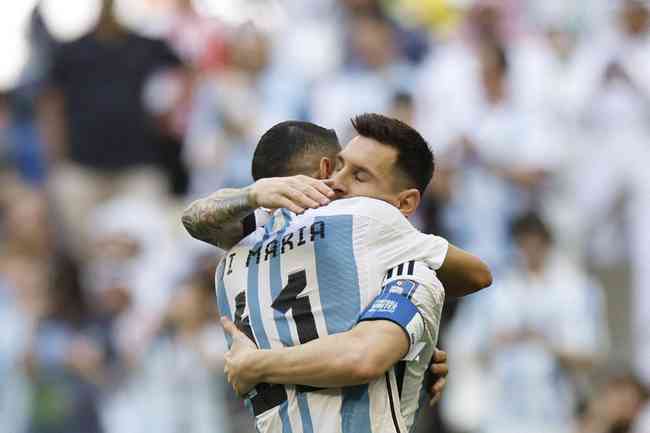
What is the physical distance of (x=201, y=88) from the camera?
12.5m

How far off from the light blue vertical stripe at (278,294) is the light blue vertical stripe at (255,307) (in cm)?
6

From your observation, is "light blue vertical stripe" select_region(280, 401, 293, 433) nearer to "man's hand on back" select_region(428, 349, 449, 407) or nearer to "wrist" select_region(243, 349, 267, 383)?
"wrist" select_region(243, 349, 267, 383)

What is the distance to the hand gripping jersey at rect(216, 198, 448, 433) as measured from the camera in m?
5.01

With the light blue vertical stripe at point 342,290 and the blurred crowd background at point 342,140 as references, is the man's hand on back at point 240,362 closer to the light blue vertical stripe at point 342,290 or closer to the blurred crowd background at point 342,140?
the light blue vertical stripe at point 342,290

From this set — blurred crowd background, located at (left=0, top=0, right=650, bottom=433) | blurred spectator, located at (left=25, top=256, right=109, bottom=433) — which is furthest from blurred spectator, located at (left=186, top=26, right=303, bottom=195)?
blurred spectator, located at (left=25, top=256, right=109, bottom=433)

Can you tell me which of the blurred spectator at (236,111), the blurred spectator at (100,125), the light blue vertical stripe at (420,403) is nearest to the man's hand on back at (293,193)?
the light blue vertical stripe at (420,403)

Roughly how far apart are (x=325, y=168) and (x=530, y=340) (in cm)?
549

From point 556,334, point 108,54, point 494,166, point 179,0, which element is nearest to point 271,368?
point 556,334

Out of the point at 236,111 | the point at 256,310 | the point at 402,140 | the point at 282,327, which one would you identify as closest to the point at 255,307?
the point at 256,310

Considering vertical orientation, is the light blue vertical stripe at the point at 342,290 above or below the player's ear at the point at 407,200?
below

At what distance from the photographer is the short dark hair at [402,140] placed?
5.21 metres

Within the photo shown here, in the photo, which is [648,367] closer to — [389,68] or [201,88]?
[389,68]

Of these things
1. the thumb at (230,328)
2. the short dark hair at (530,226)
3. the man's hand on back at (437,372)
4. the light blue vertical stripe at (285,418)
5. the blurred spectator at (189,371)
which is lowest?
the blurred spectator at (189,371)

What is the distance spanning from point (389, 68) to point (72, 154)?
250cm
